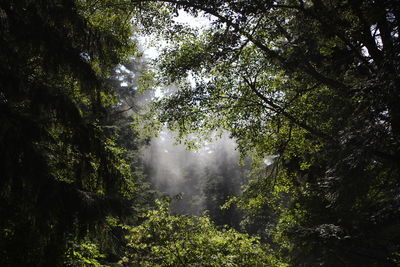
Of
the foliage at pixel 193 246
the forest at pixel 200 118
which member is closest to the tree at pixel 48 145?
the forest at pixel 200 118

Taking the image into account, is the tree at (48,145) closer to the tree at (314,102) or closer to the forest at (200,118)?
the forest at (200,118)

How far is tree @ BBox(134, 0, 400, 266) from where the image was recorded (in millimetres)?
4289

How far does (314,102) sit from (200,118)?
338 cm

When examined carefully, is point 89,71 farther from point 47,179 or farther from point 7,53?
point 47,179

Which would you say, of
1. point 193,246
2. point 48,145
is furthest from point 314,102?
point 48,145

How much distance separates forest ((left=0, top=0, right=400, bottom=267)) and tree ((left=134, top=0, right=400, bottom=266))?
1.6 inches

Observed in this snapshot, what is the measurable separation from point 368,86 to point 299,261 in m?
8.59

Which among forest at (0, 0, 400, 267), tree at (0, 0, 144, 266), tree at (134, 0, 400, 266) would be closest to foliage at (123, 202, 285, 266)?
forest at (0, 0, 400, 267)

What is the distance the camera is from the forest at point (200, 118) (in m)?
3.43

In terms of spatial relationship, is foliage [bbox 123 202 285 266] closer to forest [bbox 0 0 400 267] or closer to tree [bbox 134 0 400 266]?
Answer: forest [bbox 0 0 400 267]

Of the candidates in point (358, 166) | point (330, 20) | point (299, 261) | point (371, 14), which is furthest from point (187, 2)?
point (299, 261)

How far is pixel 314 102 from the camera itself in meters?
7.86

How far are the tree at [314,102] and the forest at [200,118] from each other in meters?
0.04

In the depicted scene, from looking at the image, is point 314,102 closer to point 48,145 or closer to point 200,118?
point 200,118
